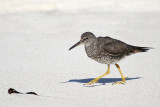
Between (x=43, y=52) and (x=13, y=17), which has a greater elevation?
(x=13, y=17)

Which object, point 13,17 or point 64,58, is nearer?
point 64,58

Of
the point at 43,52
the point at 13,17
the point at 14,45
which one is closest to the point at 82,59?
the point at 43,52

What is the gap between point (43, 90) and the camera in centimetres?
909

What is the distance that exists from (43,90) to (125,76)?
8.96 feet

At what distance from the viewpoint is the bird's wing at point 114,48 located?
9883 mm

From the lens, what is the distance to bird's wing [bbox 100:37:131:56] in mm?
9883

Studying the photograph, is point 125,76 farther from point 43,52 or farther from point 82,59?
point 43,52

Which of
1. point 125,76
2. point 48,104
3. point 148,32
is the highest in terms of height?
point 148,32

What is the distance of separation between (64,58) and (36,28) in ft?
12.5

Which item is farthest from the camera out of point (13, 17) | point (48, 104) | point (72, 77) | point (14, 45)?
point (13, 17)

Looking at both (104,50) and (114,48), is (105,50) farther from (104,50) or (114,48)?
(114,48)

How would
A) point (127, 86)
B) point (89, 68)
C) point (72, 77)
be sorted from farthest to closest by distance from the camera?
1. point (89, 68)
2. point (72, 77)
3. point (127, 86)

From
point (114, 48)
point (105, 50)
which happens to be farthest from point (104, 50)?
point (114, 48)

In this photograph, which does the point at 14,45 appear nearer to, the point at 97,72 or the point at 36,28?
the point at 36,28
